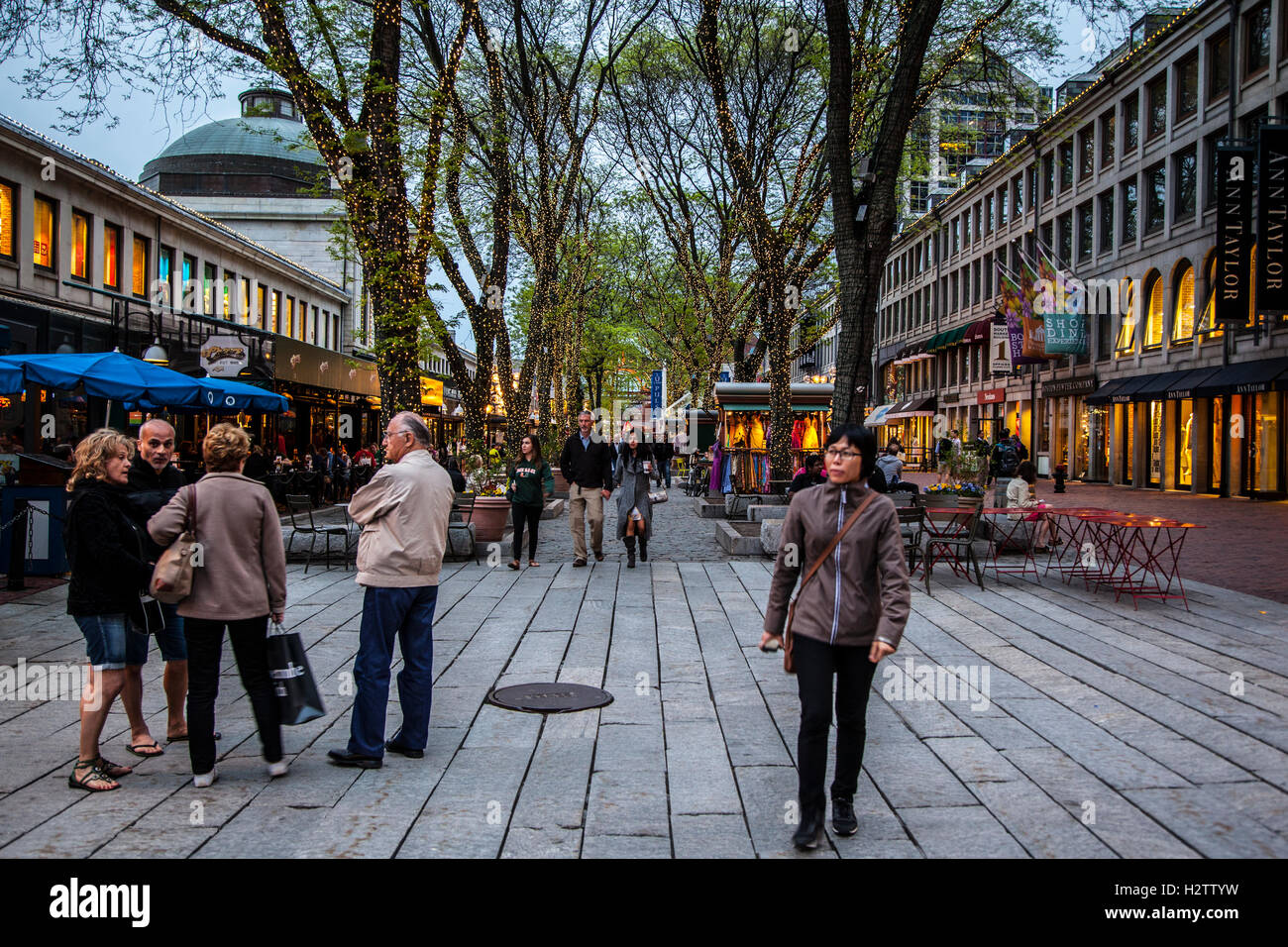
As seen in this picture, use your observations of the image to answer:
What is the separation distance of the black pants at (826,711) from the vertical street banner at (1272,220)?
2432 centimetres

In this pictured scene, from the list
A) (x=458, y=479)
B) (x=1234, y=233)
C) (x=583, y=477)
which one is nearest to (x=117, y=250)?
(x=458, y=479)

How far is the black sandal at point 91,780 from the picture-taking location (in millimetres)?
4988

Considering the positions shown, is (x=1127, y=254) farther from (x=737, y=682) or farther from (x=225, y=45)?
(x=737, y=682)

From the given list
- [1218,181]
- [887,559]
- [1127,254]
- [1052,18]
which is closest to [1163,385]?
[1127,254]

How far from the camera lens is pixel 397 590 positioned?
5.47 metres

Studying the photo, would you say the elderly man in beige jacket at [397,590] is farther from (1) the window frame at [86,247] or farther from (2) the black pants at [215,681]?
(1) the window frame at [86,247]

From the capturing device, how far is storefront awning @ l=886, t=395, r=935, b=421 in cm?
6203

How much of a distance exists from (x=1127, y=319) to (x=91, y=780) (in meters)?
38.8

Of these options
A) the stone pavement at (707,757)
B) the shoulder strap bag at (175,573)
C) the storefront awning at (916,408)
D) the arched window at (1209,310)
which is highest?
the arched window at (1209,310)

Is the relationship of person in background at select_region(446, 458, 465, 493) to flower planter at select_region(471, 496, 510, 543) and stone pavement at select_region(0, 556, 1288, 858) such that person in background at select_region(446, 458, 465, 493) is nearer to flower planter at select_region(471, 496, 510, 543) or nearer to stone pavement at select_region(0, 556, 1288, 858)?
flower planter at select_region(471, 496, 510, 543)

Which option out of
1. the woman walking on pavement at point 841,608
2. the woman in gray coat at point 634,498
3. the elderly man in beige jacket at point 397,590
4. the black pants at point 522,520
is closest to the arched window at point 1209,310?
the woman in gray coat at point 634,498

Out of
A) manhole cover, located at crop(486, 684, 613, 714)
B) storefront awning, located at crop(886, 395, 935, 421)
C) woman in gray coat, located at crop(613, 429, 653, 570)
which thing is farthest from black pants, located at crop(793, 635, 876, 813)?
storefront awning, located at crop(886, 395, 935, 421)

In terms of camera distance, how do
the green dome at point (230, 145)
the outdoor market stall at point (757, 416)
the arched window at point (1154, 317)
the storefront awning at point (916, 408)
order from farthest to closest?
the storefront awning at point (916, 408) < the green dome at point (230, 145) < the arched window at point (1154, 317) < the outdoor market stall at point (757, 416)

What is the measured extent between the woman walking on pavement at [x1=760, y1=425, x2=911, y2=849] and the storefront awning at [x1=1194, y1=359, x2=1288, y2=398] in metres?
26.3
